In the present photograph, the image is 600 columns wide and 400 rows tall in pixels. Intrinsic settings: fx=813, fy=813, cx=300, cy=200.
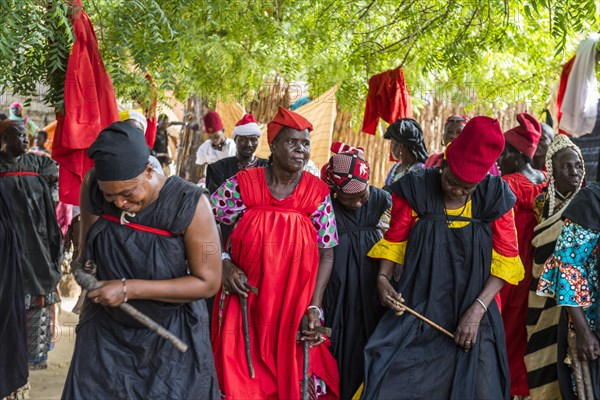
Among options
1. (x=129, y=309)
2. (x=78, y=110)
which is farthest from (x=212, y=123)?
(x=129, y=309)

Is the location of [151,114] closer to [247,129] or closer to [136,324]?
[247,129]

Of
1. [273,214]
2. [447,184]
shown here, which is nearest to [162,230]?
[273,214]

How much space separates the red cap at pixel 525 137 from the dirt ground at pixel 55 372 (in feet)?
14.9

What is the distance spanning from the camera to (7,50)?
489 cm

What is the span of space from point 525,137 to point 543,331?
2.00m

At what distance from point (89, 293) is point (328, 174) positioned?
8.28ft

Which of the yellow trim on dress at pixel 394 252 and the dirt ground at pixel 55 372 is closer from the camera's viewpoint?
the yellow trim on dress at pixel 394 252

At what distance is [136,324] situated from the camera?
4.02 m

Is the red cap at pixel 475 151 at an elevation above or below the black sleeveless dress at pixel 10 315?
above

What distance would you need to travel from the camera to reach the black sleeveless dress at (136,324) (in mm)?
3992

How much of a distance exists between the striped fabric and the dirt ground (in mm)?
4278

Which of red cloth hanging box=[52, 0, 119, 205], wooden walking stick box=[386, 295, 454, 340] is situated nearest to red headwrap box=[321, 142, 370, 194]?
wooden walking stick box=[386, 295, 454, 340]

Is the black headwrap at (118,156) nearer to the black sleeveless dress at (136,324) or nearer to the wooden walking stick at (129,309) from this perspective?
the black sleeveless dress at (136,324)

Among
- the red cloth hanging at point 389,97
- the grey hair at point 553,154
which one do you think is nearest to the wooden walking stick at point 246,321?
the grey hair at point 553,154
